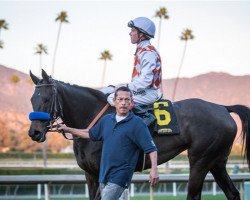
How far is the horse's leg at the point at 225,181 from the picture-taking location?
7.70 meters

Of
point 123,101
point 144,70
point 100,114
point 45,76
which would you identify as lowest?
point 100,114

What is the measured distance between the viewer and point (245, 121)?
7.92 meters

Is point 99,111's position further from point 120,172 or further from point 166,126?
point 120,172

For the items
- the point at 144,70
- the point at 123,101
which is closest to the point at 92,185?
the point at 144,70

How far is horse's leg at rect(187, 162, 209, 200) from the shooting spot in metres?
7.41

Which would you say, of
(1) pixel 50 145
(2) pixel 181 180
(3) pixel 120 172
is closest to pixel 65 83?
(3) pixel 120 172

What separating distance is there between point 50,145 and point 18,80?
144ft

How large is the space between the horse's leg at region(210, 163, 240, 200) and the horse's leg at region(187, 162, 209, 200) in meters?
0.34

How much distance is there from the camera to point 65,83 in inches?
283

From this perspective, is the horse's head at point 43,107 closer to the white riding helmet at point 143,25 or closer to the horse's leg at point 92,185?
the horse's leg at point 92,185

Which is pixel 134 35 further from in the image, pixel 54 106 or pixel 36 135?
pixel 36 135

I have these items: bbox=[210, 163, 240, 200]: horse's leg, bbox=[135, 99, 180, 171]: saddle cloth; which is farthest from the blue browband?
bbox=[210, 163, 240, 200]: horse's leg

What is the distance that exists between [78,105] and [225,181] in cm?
204

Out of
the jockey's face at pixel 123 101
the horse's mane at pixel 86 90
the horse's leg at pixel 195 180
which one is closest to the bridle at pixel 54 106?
the horse's mane at pixel 86 90
